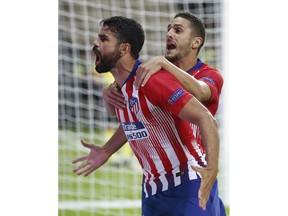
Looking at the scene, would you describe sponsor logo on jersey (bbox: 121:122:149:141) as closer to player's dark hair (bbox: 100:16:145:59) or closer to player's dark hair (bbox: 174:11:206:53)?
player's dark hair (bbox: 100:16:145:59)

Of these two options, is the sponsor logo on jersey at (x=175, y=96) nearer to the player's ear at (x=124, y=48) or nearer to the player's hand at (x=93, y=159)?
the player's ear at (x=124, y=48)

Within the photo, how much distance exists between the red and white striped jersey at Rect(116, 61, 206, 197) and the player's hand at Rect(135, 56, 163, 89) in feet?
0.04

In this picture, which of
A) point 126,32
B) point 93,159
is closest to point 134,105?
point 126,32

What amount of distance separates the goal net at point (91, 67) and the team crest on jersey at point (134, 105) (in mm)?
746

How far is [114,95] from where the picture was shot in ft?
5.90

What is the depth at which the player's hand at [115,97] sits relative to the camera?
1.76 m

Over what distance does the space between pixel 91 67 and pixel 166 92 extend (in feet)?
3.96

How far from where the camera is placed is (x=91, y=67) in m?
2.80

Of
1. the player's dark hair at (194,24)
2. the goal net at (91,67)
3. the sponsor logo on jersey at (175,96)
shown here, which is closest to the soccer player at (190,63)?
the player's dark hair at (194,24)
